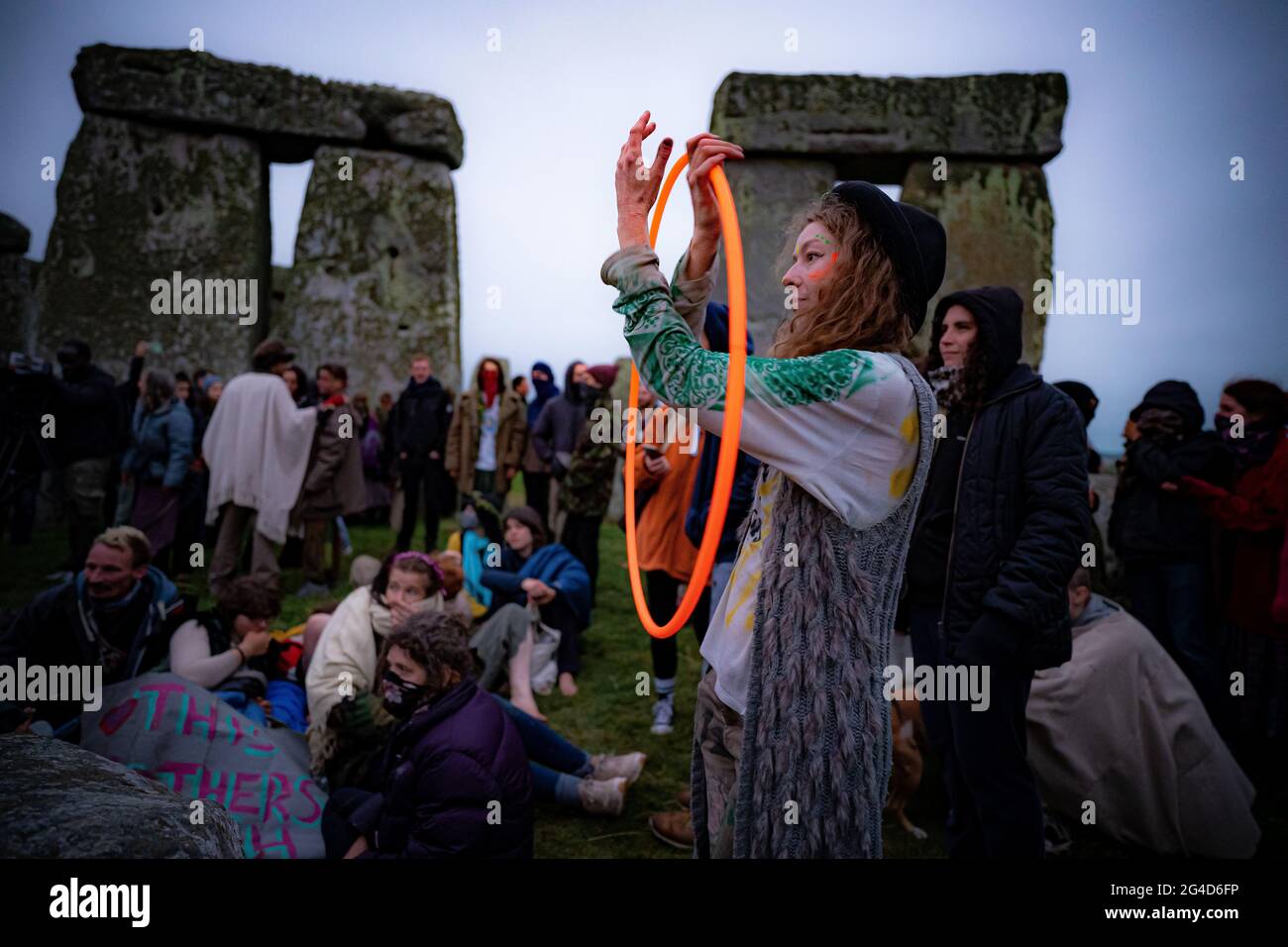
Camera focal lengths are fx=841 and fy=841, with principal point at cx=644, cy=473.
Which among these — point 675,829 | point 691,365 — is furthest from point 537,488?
point 691,365

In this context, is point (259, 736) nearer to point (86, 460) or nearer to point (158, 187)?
point (86, 460)

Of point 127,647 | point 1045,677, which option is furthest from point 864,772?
point 127,647

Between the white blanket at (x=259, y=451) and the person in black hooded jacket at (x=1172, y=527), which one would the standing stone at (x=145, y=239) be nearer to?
the white blanket at (x=259, y=451)

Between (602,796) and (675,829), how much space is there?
39 cm

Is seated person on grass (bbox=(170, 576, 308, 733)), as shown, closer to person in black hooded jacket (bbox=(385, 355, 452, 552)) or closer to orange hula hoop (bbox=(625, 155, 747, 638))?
orange hula hoop (bbox=(625, 155, 747, 638))

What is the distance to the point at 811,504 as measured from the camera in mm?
1681

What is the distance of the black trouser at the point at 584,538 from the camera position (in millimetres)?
6988

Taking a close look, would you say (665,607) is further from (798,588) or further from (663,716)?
(798,588)

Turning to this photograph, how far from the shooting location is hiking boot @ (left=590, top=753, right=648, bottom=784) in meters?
4.00

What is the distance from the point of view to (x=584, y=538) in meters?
7.04

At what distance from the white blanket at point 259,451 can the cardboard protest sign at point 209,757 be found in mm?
3598

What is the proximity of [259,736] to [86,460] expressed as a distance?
5041 millimetres

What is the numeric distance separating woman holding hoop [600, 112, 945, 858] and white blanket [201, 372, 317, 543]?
605cm

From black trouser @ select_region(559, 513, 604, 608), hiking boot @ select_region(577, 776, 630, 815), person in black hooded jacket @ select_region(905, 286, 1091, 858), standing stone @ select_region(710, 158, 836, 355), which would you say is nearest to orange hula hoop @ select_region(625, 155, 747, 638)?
person in black hooded jacket @ select_region(905, 286, 1091, 858)
